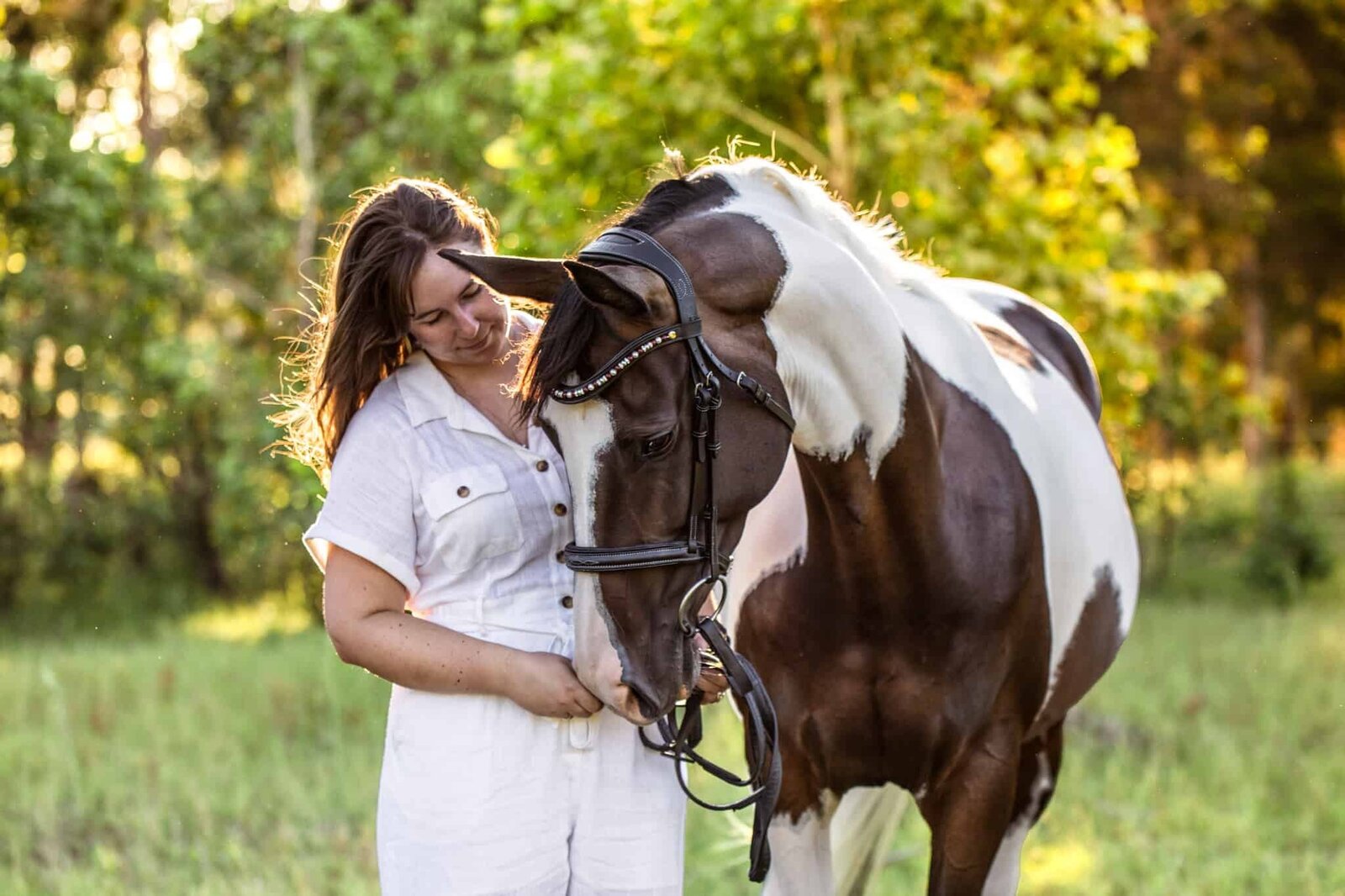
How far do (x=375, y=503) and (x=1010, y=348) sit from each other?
6.13ft

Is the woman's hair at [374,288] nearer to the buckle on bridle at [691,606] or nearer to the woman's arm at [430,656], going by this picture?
the woman's arm at [430,656]

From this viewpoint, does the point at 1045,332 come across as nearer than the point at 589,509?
No

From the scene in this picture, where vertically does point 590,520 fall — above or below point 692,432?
below

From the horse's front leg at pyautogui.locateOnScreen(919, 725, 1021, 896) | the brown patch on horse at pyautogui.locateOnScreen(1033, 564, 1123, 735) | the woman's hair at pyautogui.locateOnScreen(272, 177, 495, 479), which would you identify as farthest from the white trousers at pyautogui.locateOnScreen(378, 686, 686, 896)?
the brown patch on horse at pyautogui.locateOnScreen(1033, 564, 1123, 735)

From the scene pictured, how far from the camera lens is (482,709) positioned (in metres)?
2.03

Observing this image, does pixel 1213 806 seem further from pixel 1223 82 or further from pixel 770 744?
pixel 1223 82

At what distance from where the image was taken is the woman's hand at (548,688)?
6.39 feet

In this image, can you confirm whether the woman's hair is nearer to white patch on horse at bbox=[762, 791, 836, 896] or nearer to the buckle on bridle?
the buckle on bridle

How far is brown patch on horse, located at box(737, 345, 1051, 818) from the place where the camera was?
241 cm

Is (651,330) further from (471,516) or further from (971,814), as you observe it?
(971,814)

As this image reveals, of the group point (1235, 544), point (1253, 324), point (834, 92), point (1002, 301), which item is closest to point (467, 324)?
point (1002, 301)

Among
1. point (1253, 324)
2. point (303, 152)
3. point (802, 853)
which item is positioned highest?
point (303, 152)

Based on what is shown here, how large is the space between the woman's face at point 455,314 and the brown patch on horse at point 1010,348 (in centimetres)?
147

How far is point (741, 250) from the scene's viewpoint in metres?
2.02
